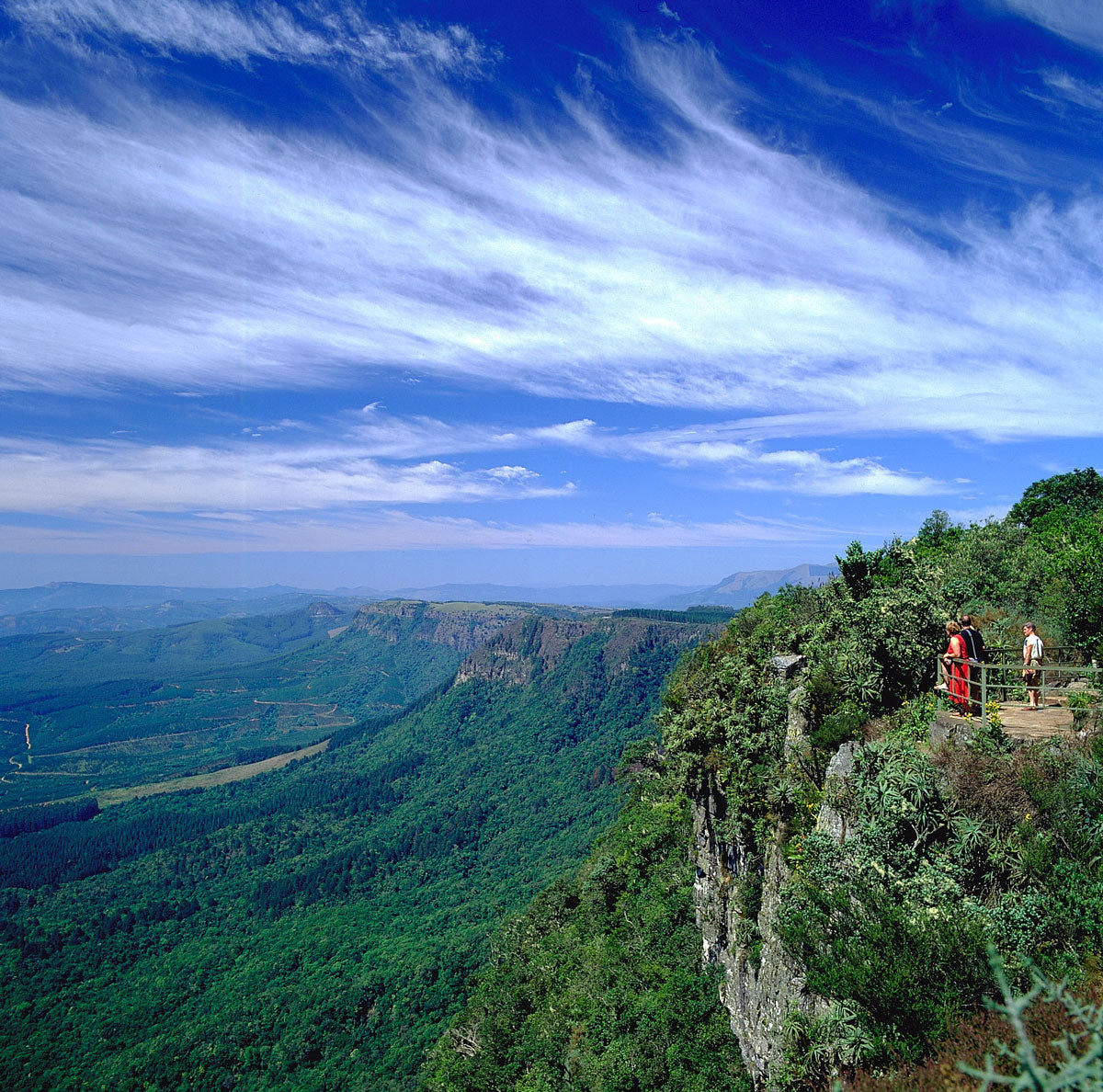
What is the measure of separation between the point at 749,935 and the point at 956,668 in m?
12.0

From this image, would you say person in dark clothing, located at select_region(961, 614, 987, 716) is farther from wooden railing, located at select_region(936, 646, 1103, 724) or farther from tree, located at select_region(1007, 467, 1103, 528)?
tree, located at select_region(1007, 467, 1103, 528)

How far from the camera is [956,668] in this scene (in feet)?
54.4

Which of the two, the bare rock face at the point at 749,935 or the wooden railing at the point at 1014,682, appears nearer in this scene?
the wooden railing at the point at 1014,682

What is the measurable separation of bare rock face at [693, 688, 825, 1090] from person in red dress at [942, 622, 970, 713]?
4628mm

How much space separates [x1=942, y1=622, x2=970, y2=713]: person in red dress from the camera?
15.9 metres

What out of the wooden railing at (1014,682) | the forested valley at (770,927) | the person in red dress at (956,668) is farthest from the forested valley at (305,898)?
the person in red dress at (956,668)

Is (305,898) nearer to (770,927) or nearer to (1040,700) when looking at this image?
(770,927)

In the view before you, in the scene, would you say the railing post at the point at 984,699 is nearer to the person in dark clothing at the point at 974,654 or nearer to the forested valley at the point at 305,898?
the person in dark clothing at the point at 974,654

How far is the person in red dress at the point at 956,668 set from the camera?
1585 centimetres

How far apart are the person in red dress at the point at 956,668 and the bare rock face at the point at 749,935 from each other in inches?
182

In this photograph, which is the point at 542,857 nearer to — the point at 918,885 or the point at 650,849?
the point at 650,849

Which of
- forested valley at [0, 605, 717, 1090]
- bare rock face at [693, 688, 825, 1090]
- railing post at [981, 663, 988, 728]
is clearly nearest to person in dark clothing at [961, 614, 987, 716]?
railing post at [981, 663, 988, 728]

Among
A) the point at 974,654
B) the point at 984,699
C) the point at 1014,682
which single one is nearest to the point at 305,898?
the point at 1014,682

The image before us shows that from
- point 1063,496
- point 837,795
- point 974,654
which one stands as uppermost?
point 1063,496
